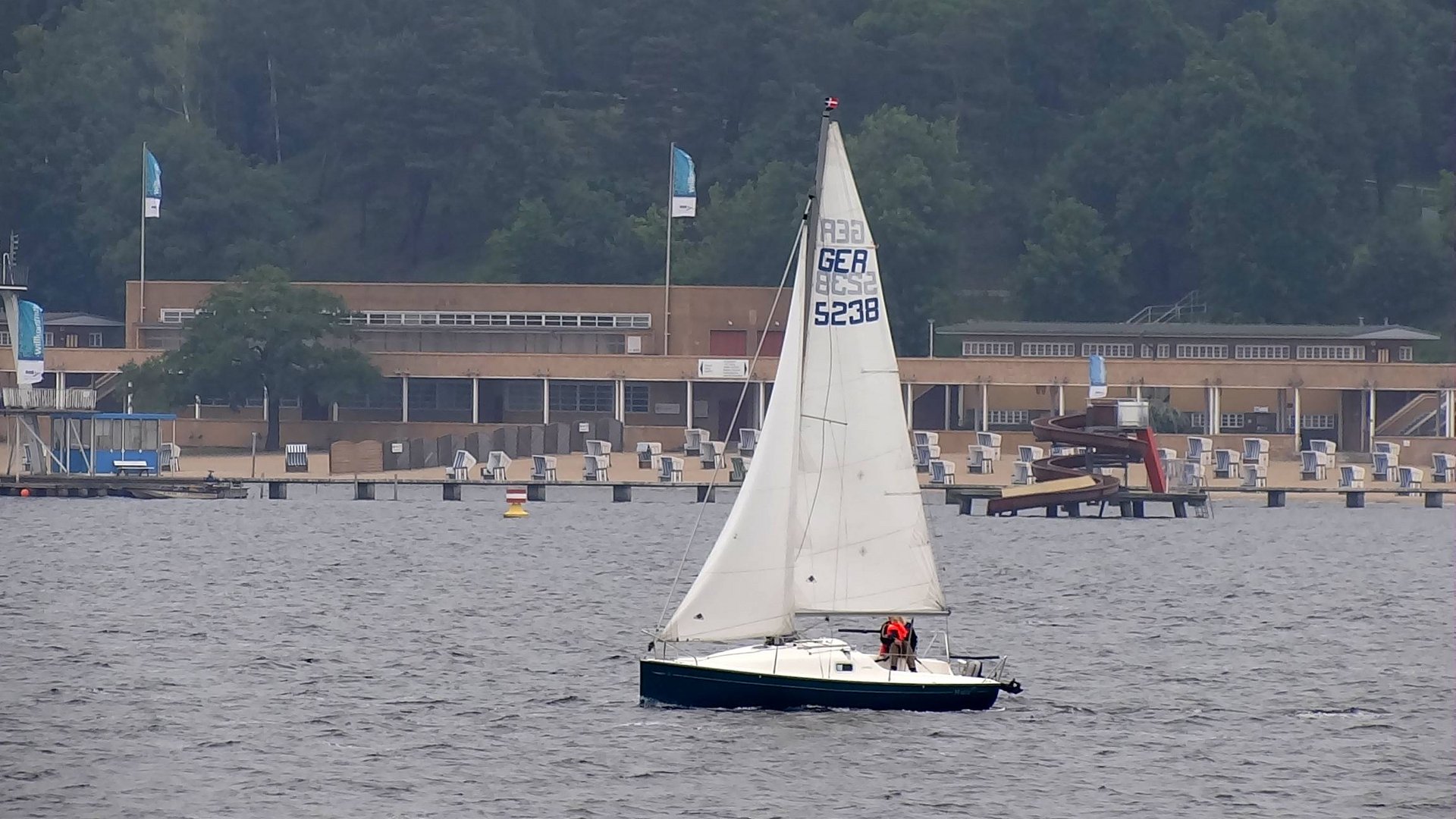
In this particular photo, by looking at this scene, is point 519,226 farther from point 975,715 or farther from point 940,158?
point 975,715

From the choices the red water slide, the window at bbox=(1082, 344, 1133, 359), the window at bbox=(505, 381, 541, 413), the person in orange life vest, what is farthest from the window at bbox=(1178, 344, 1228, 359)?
the person in orange life vest

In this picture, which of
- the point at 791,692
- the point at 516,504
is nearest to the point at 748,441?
the point at 516,504

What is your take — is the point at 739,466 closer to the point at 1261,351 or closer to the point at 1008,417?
the point at 1008,417

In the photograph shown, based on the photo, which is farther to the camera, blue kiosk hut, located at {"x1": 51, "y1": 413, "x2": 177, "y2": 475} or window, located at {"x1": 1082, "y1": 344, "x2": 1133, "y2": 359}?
window, located at {"x1": 1082, "y1": 344, "x2": 1133, "y2": 359}

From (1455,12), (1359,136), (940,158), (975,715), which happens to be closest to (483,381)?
(940,158)

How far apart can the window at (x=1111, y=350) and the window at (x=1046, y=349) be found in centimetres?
68

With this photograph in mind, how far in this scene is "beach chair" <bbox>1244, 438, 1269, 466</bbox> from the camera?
371 feet

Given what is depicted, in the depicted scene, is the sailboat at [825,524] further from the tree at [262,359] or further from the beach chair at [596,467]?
the tree at [262,359]

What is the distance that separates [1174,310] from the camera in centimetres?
14800

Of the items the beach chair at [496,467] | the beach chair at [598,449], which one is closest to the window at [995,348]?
the beach chair at [598,449]

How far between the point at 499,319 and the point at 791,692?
9141 centimetres

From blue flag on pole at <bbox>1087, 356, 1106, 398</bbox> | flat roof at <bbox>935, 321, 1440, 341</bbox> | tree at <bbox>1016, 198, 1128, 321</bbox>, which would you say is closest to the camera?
blue flag on pole at <bbox>1087, 356, 1106, 398</bbox>

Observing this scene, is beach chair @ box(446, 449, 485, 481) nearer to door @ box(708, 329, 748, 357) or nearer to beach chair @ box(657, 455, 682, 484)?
beach chair @ box(657, 455, 682, 484)

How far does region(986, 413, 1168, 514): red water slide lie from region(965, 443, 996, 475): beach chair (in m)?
9.81
